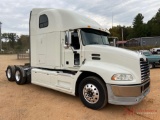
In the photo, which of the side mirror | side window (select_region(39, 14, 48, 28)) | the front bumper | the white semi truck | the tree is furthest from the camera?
the tree

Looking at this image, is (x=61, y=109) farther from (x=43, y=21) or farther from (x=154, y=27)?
(x=154, y=27)

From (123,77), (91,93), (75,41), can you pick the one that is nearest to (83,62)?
(75,41)

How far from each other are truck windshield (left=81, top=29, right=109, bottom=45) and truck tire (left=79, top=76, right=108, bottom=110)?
4.02 ft

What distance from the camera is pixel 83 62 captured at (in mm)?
5730

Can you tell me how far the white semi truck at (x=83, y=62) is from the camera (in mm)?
4793

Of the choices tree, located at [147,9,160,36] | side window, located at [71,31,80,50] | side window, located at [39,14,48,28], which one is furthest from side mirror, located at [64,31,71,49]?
tree, located at [147,9,160,36]

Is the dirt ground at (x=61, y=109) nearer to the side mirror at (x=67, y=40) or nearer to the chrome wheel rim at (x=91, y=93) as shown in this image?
the chrome wheel rim at (x=91, y=93)

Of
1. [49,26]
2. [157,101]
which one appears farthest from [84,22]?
[157,101]

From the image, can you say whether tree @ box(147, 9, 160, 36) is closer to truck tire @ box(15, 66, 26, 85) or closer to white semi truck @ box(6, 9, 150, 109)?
truck tire @ box(15, 66, 26, 85)

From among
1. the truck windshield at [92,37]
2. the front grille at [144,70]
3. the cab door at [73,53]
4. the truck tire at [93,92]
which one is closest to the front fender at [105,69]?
the truck tire at [93,92]

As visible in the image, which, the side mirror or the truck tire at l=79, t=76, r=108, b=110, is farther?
the side mirror

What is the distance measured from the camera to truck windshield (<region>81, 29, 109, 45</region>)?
5789 millimetres

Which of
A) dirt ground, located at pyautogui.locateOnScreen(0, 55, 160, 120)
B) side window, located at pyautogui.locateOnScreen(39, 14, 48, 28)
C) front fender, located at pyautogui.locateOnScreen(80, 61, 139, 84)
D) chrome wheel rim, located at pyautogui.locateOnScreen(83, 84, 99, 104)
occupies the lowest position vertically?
dirt ground, located at pyautogui.locateOnScreen(0, 55, 160, 120)

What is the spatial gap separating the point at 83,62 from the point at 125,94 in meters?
1.71
